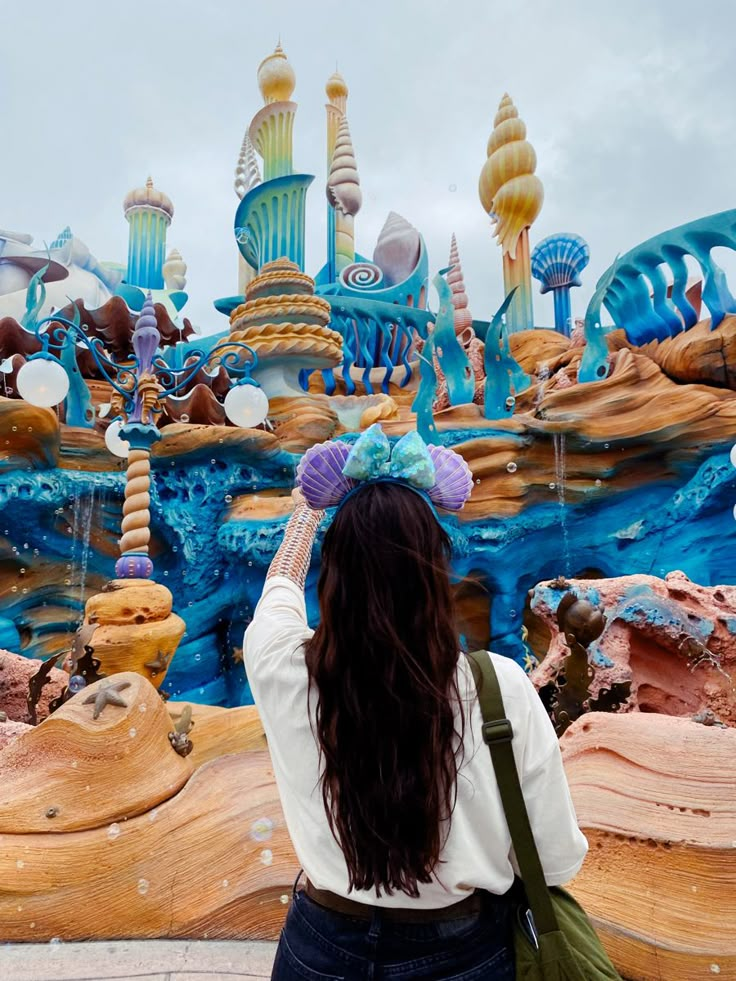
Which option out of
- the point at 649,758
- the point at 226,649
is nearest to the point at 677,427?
the point at 226,649

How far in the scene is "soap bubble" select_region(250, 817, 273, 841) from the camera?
95.7 inches

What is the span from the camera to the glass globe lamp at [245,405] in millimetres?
5211

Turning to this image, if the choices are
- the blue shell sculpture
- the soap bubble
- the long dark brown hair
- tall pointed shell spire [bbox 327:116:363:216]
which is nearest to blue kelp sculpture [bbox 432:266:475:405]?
the blue shell sculpture

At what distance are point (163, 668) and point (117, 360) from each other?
10.1 m

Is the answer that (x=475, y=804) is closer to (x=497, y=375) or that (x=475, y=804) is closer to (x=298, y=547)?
(x=298, y=547)

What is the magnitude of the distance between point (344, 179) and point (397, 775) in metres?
18.6

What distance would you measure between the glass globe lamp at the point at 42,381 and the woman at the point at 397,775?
14.3 feet

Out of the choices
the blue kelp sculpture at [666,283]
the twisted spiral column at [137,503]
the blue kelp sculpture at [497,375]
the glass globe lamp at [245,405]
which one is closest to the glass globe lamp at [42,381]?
the twisted spiral column at [137,503]

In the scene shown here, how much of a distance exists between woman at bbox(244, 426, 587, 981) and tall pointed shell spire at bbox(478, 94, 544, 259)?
15.3 meters

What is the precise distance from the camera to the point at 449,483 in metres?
1.07

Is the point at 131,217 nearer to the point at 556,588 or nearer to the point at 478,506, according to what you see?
the point at 478,506

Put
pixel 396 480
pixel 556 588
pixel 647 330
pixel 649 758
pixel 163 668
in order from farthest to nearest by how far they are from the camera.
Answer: pixel 647 330 → pixel 163 668 → pixel 556 588 → pixel 649 758 → pixel 396 480

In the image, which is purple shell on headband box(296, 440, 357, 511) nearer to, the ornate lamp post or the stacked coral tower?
the ornate lamp post

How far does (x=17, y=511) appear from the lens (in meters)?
7.95
